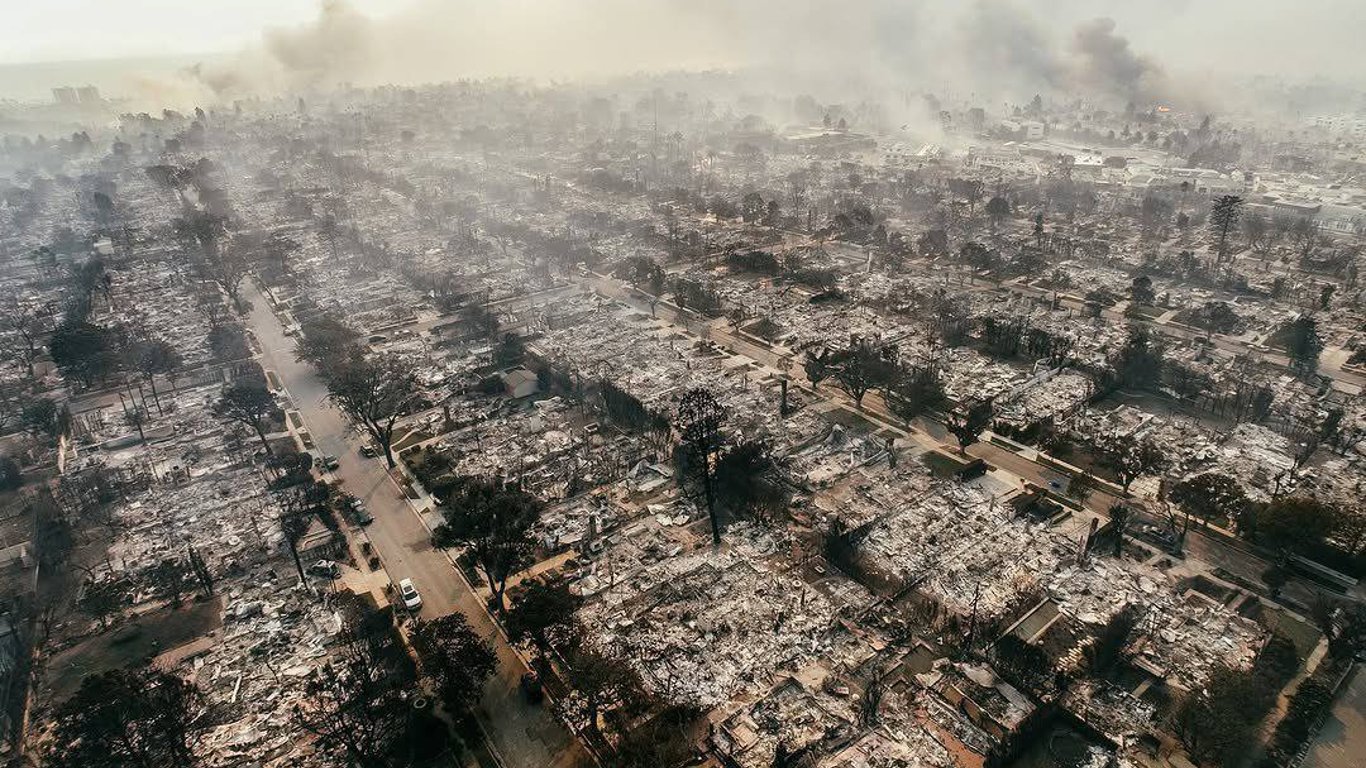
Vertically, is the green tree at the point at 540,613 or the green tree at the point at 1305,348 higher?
the green tree at the point at 540,613

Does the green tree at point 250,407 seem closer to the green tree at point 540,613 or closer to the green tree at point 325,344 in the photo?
the green tree at point 325,344

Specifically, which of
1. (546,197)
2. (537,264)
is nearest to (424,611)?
(537,264)

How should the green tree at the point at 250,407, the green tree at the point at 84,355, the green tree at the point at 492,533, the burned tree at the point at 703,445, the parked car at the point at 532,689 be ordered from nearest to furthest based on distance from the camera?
the parked car at the point at 532,689 → the green tree at the point at 492,533 → the burned tree at the point at 703,445 → the green tree at the point at 250,407 → the green tree at the point at 84,355

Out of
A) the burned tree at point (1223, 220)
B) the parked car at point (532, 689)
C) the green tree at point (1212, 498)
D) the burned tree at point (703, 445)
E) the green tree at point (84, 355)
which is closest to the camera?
the parked car at point (532, 689)

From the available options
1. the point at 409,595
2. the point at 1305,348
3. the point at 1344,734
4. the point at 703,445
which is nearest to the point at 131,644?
the point at 409,595

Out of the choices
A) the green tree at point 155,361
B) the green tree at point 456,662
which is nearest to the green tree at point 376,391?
the green tree at point 155,361
